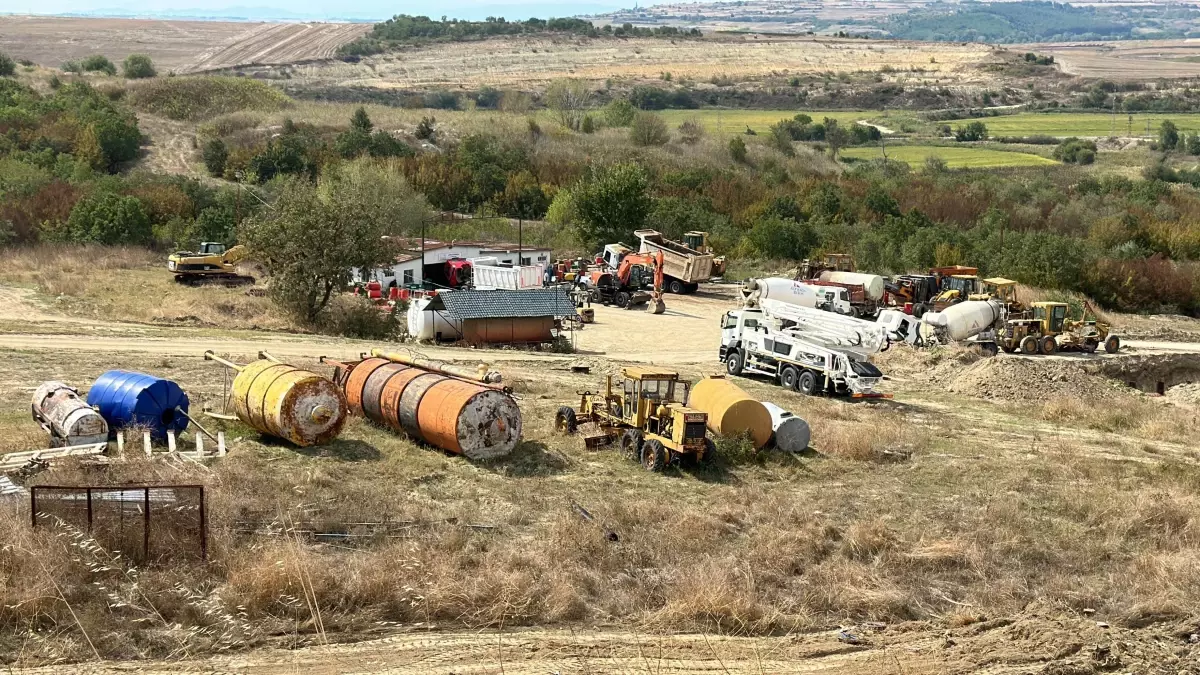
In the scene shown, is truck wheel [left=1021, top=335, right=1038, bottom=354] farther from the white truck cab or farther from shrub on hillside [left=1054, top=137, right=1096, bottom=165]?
shrub on hillside [left=1054, top=137, right=1096, bottom=165]

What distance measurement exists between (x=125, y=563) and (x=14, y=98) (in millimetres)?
72918

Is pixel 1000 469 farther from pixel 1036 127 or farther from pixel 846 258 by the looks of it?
pixel 1036 127

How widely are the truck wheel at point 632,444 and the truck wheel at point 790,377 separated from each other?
9077 millimetres

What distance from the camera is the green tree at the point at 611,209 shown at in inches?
2306

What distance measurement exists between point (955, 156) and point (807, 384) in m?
73.3

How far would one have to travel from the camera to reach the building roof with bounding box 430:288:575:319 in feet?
125

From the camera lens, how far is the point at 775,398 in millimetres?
31703

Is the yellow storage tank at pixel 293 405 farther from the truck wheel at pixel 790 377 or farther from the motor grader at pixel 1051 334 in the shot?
the motor grader at pixel 1051 334

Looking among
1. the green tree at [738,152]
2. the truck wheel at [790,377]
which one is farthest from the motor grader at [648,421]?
the green tree at [738,152]

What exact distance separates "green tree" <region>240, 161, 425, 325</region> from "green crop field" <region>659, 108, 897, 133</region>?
67.8 meters

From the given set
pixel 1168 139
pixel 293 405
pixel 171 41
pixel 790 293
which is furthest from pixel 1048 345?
pixel 171 41

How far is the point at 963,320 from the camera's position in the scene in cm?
3934

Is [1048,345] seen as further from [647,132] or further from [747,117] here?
[747,117]

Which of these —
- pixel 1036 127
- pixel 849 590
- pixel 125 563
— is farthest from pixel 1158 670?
pixel 1036 127
